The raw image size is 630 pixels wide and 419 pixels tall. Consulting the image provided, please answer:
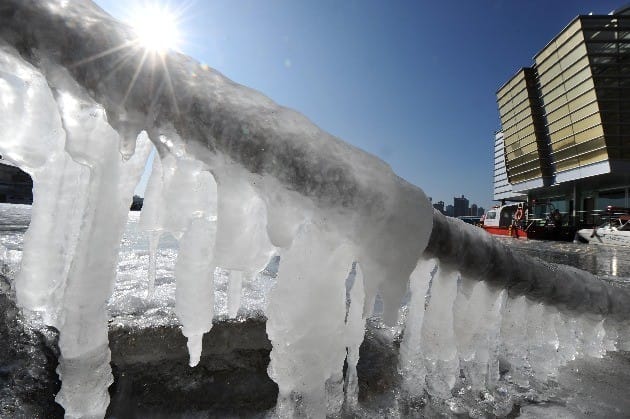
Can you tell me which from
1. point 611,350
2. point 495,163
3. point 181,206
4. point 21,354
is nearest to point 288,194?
point 181,206

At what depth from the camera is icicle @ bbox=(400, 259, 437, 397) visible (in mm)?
2094

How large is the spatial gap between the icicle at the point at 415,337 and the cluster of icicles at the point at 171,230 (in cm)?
13

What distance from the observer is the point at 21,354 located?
2455mm

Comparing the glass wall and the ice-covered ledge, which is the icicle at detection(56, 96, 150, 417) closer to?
the ice-covered ledge

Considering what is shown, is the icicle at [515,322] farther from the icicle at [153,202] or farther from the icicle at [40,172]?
the icicle at [40,172]

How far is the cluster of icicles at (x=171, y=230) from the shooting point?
1269mm

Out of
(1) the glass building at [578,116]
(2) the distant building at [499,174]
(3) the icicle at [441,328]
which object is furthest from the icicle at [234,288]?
(2) the distant building at [499,174]

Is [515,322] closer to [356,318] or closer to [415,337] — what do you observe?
[415,337]

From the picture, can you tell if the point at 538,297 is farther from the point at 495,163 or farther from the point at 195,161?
the point at 495,163

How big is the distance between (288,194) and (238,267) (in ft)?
1.56

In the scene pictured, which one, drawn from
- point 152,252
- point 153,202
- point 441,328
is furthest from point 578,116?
point 153,202

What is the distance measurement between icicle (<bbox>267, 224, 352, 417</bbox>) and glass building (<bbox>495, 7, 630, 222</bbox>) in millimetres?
39505

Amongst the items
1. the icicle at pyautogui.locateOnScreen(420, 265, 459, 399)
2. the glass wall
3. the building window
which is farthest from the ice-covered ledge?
the glass wall

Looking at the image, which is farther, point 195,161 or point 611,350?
point 611,350
